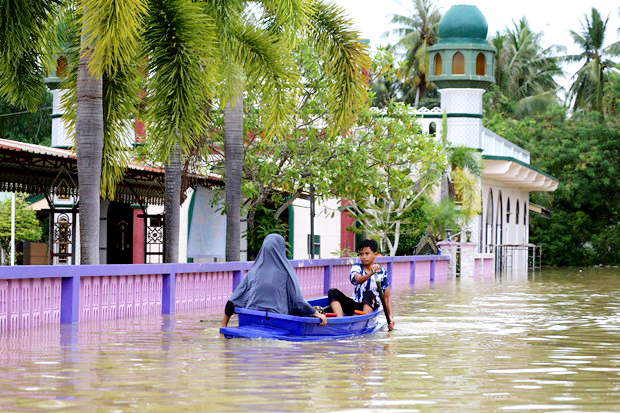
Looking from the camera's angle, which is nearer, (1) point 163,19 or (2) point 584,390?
(2) point 584,390

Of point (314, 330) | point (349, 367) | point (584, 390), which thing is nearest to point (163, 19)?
point (314, 330)

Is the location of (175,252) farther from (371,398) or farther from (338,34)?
(371,398)

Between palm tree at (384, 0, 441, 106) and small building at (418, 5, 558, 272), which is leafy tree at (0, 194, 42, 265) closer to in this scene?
small building at (418, 5, 558, 272)

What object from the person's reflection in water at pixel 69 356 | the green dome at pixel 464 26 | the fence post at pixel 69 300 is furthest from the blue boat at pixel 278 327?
the green dome at pixel 464 26

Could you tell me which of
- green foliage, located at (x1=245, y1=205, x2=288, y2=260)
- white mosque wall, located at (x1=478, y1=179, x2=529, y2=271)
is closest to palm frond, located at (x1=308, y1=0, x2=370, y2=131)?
green foliage, located at (x1=245, y1=205, x2=288, y2=260)

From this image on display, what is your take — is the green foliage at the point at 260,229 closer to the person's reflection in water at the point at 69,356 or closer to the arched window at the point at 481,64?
the person's reflection in water at the point at 69,356

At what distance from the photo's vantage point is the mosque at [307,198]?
2877 centimetres

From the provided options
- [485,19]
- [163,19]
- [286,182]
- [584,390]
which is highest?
[485,19]

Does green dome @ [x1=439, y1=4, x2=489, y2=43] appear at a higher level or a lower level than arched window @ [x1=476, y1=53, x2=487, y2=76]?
higher

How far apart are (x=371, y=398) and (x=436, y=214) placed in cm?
3494

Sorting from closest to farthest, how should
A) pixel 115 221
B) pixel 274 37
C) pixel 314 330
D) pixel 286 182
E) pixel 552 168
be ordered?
pixel 314 330
pixel 274 37
pixel 286 182
pixel 115 221
pixel 552 168

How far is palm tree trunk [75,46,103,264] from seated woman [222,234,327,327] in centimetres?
514

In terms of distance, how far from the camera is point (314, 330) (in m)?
15.0

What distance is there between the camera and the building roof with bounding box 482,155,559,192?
51.0 m
